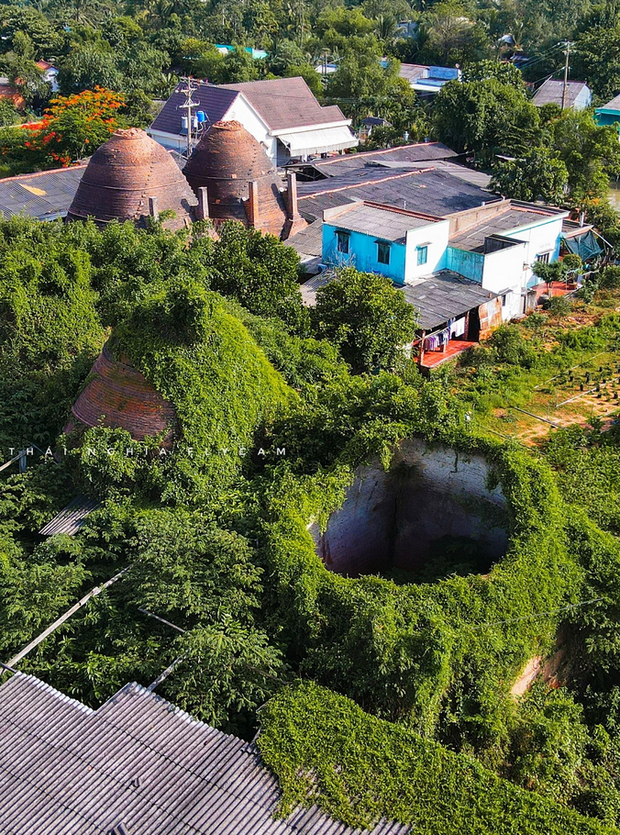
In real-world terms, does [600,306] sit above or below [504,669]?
below

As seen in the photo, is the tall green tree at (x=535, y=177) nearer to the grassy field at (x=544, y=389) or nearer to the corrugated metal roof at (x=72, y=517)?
the grassy field at (x=544, y=389)

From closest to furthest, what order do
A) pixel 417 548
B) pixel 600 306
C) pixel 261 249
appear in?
pixel 417 548 → pixel 261 249 → pixel 600 306

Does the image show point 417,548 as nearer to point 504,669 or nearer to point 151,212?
point 504,669

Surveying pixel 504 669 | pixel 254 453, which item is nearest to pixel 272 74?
pixel 254 453

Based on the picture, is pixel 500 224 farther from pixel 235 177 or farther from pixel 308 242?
pixel 235 177

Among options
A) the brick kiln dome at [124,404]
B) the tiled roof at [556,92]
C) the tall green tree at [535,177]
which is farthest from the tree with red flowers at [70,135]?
the tiled roof at [556,92]

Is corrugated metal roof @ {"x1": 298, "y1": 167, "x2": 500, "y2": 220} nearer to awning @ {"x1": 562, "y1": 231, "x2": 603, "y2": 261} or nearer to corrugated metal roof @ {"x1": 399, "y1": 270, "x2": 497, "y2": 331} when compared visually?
awning @ {"x1": 562, "y1": 231, "x2": 603, "y2": 261}
